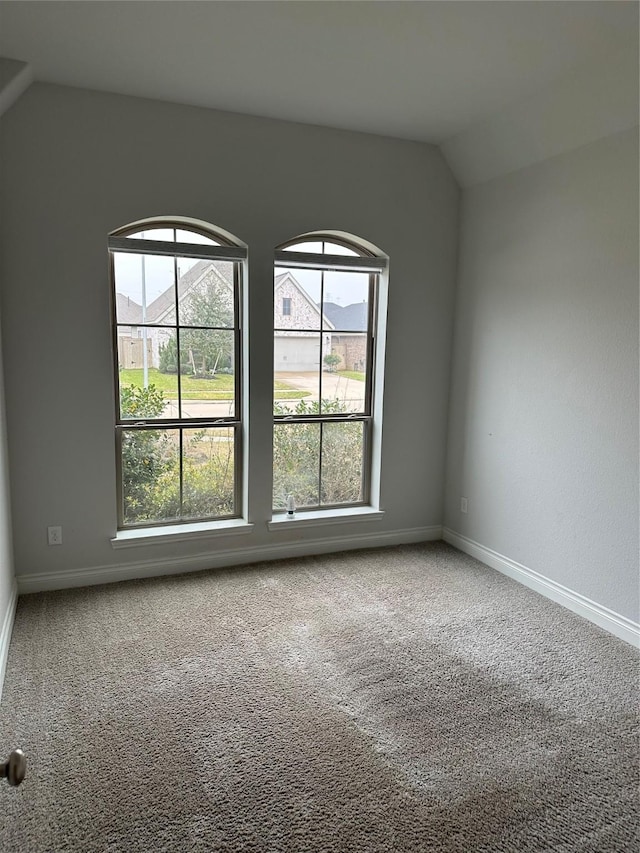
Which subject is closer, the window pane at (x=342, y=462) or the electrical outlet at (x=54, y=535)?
the electrical outlet at (x=54, y=535)

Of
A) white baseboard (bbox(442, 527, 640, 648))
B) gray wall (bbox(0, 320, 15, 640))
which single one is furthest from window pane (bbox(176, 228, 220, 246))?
white baseboard (bbox(442, 527, 640, 648))

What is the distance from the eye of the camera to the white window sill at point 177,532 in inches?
127

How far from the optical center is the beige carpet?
162cm

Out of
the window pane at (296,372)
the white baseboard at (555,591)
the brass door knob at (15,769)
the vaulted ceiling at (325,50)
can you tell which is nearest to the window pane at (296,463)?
the window pane at (296,372)

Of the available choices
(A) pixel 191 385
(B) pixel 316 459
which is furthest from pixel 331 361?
(A) pixel 191 385

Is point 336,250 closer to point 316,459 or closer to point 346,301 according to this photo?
point 346,301

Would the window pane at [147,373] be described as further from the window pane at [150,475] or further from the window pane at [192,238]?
the window pane at [192,238]

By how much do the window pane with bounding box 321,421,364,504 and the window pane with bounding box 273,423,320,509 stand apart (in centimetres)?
7

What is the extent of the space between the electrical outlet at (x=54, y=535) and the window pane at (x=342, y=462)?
1.65 m

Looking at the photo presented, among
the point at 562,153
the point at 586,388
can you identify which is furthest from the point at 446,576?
the point at 562,153

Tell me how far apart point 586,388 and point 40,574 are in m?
3.12

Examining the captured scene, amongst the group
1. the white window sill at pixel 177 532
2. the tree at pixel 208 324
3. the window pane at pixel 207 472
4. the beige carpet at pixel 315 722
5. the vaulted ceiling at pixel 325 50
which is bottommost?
the beige carpet at pixel 315 722

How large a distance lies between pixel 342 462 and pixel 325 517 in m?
0.40

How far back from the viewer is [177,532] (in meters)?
3.32
